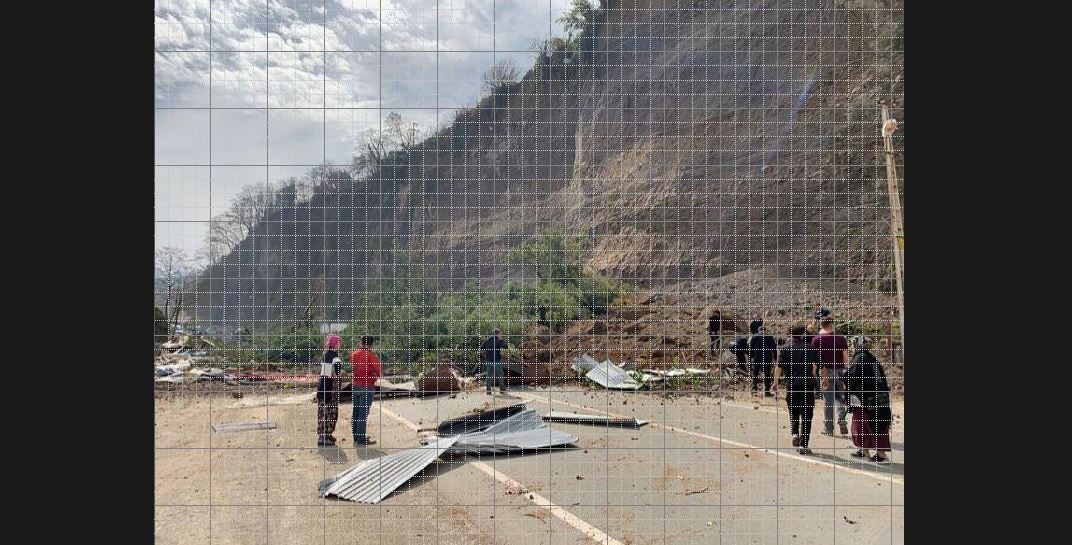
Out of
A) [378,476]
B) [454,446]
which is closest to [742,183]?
[454,446]

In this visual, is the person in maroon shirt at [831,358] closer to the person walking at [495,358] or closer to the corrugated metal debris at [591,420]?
the corrugated metal debris at [591,420]

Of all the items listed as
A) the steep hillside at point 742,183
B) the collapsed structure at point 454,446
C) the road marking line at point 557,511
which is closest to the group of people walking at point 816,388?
the collapsed structure at point 454,446

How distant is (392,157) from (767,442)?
6177mm

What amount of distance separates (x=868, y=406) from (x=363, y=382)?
5.48 m

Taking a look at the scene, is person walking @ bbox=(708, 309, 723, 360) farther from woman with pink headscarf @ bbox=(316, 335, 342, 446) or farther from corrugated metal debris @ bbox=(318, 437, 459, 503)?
woman with pink headscarf @ bbox=(316, 335, 342, 446)

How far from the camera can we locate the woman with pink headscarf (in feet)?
21.0

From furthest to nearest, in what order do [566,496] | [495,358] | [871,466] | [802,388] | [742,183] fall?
1. [742,183]
2. [495,358]
3. [802,388]
4. [871,466]
5. [566,496]

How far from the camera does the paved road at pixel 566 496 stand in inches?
175

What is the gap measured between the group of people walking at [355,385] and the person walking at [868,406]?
5.16 m

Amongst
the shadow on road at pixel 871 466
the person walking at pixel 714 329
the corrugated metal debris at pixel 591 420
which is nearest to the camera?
the shadow on road at pixel 871 466

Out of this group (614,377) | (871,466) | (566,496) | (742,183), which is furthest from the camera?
(742,183)

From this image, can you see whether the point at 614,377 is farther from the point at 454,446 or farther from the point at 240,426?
the point at 240,426

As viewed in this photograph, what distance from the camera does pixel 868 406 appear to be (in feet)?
18.9

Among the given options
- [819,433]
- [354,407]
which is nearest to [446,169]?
[354,407]
